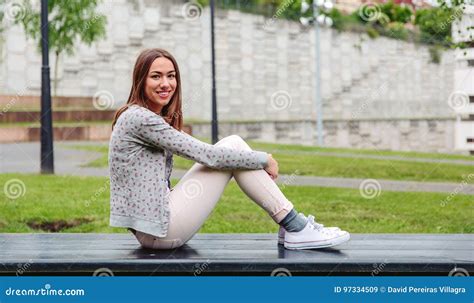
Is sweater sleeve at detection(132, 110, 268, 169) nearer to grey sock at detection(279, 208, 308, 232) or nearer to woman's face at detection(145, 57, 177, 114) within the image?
woman's face at detection(145, 57, 177, 114)

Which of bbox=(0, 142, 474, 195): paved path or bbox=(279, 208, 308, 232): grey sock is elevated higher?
bbox=(279, 208, 308, 232): grey sock

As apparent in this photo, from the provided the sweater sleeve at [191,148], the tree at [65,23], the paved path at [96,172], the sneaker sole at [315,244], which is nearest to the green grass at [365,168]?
the paved path at [96,172]

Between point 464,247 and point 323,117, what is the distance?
23.7 m

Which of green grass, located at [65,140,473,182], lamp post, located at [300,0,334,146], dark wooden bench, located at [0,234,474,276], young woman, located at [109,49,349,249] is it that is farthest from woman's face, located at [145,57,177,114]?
lamp post, located at [300,0,334,146]

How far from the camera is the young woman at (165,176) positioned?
11.9 feet

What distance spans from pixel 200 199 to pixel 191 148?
0.24 meters

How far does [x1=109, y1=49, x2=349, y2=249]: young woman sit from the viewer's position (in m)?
3.62

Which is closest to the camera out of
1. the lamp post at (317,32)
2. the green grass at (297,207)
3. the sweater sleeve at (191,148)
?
the sweater sleeve at (191,148)

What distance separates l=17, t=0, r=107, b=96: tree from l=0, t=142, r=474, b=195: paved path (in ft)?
18.1

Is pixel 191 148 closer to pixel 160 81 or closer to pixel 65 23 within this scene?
pixel 160 81

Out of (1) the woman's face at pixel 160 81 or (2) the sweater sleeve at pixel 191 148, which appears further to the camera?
(1) the woman's face at pixel 160 81

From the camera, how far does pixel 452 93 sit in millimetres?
31234

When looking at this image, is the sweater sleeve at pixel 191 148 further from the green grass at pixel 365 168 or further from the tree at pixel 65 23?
the tree at pixel 65 23
